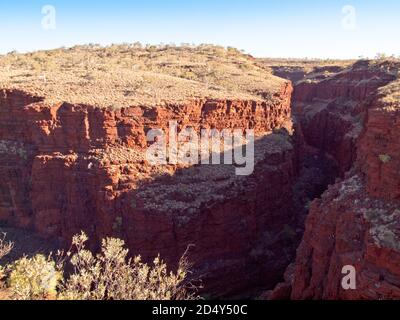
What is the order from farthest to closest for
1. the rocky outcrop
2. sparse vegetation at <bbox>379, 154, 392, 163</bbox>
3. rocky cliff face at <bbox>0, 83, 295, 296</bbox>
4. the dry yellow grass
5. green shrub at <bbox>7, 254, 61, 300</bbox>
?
the rocky outcrop < the dry yellow grass < rocky cliff face at <bbox>0, 83, 295, 296</bbox> < sparse vegetation at <bbox>379, 154, 392, 163</bbox> < green shrub at <bbox>7, 254, 61, 300</bbox>

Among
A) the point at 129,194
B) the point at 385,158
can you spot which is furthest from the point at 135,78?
the point at 385,158

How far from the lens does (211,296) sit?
2177 centimetres

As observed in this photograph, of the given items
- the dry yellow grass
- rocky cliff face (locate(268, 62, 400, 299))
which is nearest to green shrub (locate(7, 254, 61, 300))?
rocky cliff face (locate(268, 62, 400, 299))

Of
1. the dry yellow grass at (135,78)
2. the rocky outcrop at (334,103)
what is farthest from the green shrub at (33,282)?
the rocky outcrop at (334,103)

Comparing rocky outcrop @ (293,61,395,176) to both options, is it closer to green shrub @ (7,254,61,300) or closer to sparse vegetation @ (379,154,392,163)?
sparse vegetation @ (379,154,392,163)

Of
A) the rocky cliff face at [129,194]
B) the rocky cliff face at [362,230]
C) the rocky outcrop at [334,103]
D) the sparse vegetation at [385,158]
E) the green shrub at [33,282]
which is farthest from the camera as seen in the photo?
the rocky outcrop at [334,103]

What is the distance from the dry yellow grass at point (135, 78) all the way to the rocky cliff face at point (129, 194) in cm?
144

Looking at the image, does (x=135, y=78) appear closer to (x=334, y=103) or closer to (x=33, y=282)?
(x=33, y=282)

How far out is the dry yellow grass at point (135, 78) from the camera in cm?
2569

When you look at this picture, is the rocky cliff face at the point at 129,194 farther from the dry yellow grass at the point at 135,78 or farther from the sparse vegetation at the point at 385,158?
the sparse vegetation at the point at 385,158

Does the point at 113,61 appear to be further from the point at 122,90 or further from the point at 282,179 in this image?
the point at 282,179

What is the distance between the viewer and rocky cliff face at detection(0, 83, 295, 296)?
21656 millimetres

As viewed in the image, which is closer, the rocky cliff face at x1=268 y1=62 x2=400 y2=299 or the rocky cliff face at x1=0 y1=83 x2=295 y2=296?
the rocky cliff face at x1=268 y1=62 x2=400 y2=299

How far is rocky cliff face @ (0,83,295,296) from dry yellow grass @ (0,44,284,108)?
1.44 metres
